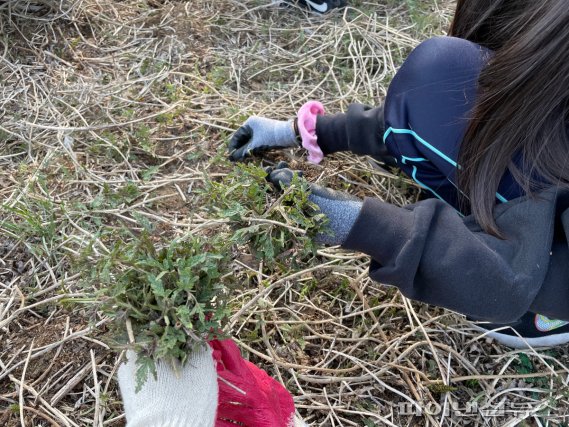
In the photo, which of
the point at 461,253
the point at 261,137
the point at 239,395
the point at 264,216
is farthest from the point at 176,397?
the point at 261,137

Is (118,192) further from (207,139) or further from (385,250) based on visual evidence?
(385,250)

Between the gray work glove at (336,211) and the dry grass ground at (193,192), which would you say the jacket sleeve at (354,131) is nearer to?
the dry grass ground at (193,192)

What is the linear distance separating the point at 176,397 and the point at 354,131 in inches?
40.7

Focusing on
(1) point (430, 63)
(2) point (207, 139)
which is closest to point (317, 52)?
(2) point (207, 139)

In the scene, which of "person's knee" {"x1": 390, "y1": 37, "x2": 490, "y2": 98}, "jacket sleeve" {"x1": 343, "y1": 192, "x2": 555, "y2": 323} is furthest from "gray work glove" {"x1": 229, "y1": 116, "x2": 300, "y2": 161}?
"jacket sleeve" {"x1": 343, "y1": 192, "x2": 555, "y2": 323}

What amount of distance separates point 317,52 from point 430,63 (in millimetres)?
784

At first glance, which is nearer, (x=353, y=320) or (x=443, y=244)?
(x=443, y=244)

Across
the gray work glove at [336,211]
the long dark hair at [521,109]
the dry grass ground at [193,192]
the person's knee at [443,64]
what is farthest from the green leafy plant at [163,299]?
the person's knee at [443,64]

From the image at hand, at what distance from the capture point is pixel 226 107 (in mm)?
1869

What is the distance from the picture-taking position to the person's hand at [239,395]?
3.15 ft

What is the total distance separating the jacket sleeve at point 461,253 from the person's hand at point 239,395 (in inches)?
14.9

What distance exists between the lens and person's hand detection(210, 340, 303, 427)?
37.8 inches

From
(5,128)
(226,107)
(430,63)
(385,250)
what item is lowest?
(5,128)

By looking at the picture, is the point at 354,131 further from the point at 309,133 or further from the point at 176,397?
the point at 176,397
